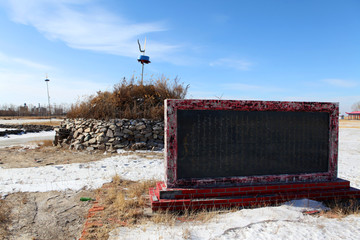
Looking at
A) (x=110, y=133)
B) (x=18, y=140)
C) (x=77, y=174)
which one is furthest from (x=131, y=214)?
(x=18, y=140)

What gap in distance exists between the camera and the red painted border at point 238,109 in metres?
4.15

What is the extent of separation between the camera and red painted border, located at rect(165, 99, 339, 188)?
13.6ft

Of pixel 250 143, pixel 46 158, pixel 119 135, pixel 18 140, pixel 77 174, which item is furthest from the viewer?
pixel 18 140

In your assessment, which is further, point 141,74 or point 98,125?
point 141,74

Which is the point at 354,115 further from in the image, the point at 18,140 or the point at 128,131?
the point at 18,140

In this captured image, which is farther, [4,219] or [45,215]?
[45,215]

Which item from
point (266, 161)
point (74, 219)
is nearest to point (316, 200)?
point (266, 161)

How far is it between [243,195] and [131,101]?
28.7ft

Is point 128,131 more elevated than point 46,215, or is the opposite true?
point 128,131

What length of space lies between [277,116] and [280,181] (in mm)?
1260

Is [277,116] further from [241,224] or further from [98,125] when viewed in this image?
[98,125]

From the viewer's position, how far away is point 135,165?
300 inches

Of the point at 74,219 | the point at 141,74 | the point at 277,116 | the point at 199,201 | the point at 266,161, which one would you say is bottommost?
the point at 74,219

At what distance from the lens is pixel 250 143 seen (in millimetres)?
4504
